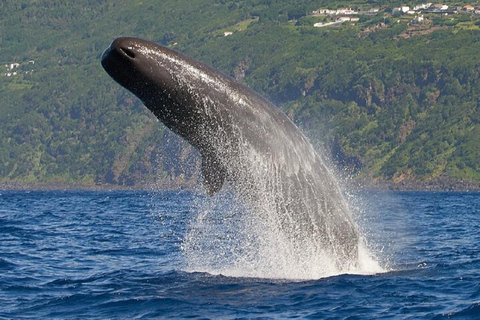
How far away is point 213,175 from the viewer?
20.0m

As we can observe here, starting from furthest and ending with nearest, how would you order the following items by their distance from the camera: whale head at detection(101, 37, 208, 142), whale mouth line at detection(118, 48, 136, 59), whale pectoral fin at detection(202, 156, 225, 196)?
1. whale pectoral fin at detection(202, 156, 225, 196)
2. whale head at detection(101, 37, 208, 142)
3. whale mouth line at detection(118, 48, 136, 59)

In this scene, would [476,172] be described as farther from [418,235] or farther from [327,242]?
[327,242]

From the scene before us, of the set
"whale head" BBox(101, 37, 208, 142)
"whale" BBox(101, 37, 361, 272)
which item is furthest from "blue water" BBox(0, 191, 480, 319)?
"whale head" BBox(101, 37, 208, 142)

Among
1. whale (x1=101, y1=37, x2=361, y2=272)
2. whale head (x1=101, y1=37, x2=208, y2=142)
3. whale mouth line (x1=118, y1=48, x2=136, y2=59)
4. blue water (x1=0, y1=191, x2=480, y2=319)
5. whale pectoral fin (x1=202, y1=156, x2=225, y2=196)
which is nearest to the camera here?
blue water (x1=0, y1=191, x2=480, y2=319)

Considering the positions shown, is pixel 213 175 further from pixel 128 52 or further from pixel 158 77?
pixel 128 52

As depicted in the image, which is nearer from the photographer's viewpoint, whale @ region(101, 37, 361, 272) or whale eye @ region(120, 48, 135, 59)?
whale eye @ region(120, 48, 135, 59)

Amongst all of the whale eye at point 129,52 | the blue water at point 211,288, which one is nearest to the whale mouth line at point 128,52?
the whale eye at point 129,52

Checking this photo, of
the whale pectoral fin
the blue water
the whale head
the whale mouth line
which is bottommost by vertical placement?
the blue water

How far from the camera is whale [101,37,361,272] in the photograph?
18.5 meters

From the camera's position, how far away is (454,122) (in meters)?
199

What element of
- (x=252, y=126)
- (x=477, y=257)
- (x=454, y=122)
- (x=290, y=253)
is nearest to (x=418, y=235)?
(x=477, y=257)

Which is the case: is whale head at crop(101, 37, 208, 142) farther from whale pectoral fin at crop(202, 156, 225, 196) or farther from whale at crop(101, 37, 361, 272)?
whale pectoral fin at crop(202, 156, 225, 196)

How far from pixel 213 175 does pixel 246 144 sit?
102 cm

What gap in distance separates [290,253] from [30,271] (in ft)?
22.1
